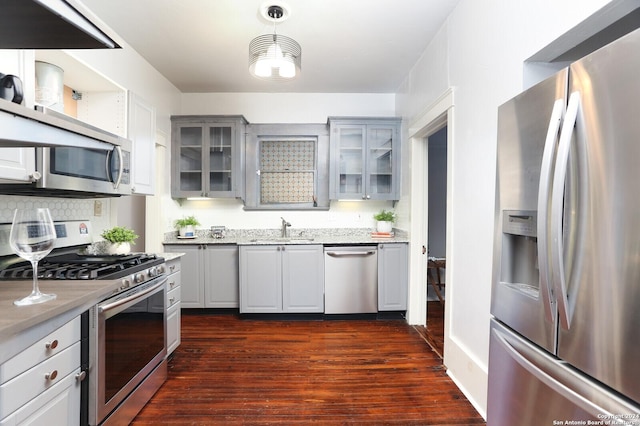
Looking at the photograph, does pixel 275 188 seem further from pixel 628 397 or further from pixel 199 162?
pixel 628 397

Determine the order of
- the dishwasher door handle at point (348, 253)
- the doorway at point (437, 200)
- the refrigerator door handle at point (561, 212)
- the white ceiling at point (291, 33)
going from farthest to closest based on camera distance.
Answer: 1. the doorway at point (437, 200)
2. the dishwasher door handle at point (348, 253)
3. the white ceiling at point (291, 33)
4. the refrigerator door handle at point (561, 212)

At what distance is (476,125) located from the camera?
1.89m

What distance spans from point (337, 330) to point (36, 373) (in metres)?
2.45

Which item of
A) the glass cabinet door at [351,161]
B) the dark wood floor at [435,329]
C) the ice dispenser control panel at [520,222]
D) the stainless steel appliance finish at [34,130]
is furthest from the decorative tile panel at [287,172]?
the stainless steel appliance finish at [34,130]

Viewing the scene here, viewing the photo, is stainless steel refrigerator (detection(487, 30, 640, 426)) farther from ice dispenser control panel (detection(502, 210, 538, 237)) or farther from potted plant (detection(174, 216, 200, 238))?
potted plant (detection(174, 216, 200, 238))

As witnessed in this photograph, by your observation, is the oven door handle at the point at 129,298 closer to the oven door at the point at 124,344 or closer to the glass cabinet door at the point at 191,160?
the oven door at the point at 124,344

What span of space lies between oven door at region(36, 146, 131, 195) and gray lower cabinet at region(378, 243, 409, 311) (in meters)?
2.58

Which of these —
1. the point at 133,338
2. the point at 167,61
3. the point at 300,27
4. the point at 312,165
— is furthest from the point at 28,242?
the point at 312,165

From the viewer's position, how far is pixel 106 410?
4.83ft

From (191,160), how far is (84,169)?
75.1 inches

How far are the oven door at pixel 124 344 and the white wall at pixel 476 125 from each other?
214cm

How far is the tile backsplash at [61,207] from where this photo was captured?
1.73 m

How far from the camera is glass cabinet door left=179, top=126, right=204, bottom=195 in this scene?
358 cm

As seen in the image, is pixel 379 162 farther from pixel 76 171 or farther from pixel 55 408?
pixel 55 408
